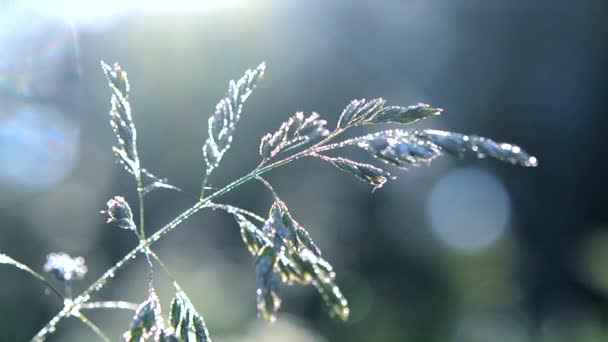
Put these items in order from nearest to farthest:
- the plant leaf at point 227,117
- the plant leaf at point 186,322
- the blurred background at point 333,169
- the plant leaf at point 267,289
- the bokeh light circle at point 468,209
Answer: the plant leaf at point 267,289 < the plant leaf at point 186,322 < the plant leaf at point 227,117 < the blurred background at point 333,169 < the bokeh light circle at point 468,209

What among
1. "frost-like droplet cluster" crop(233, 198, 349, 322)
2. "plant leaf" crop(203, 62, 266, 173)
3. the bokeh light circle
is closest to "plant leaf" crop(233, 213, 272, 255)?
"frost-like droplet cluster" crop(233, 198, 349, 322)

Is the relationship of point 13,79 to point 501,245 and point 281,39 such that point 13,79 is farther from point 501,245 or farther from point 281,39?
point 501,245

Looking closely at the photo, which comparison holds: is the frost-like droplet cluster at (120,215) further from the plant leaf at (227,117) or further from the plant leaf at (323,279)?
the plant leaf at (323,279)

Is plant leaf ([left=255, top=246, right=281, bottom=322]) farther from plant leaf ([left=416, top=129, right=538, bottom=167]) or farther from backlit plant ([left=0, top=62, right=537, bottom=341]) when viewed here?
plant leaf ([left=416, top=129, right=538, bottom=167])

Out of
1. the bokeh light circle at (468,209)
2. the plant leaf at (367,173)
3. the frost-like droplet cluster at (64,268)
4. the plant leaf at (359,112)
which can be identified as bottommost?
the frost-like droplet cluster at (64,268)

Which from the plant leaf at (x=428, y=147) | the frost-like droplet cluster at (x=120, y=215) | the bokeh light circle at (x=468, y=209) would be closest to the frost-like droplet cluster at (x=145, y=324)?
the frost-like droplet cluster at (x=120, y=215)

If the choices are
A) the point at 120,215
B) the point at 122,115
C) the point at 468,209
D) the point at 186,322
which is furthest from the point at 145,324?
the point at 468,209
